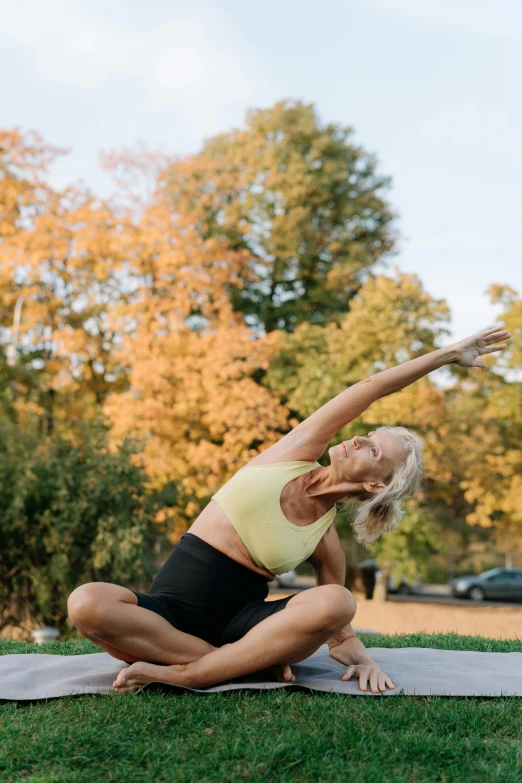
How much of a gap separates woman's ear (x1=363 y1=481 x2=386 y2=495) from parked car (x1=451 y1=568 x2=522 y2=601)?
1906cm

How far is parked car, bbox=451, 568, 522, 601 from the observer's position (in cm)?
2083

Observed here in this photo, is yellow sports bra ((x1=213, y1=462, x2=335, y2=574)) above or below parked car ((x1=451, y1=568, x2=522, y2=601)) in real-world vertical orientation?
above

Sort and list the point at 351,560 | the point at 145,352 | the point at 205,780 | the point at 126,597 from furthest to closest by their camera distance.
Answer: the point at 351,560
the point at 145,352
the point at 126,597
the point at 205,780

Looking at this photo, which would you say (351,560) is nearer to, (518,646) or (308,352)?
(308,352)

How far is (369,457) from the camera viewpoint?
124 inches

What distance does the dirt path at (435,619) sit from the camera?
45.4 ft

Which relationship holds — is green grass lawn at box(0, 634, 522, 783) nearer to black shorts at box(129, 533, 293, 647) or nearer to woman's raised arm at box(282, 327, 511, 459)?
black shorts at box(129, 533, 293, 647)

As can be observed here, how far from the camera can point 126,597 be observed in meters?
2.88

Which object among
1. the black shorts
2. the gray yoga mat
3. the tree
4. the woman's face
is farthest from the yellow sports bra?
the tree

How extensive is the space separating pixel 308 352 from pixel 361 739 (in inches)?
543

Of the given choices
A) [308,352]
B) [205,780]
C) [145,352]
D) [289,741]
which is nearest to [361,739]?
[289,741]

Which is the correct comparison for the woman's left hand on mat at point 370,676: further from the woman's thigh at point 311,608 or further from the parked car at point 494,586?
the parked car at point 494,586

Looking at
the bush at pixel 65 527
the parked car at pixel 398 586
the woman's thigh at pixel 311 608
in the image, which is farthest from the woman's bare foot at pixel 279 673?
the parked car at pixel 398 586

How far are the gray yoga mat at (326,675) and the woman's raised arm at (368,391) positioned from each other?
2.88 feet
